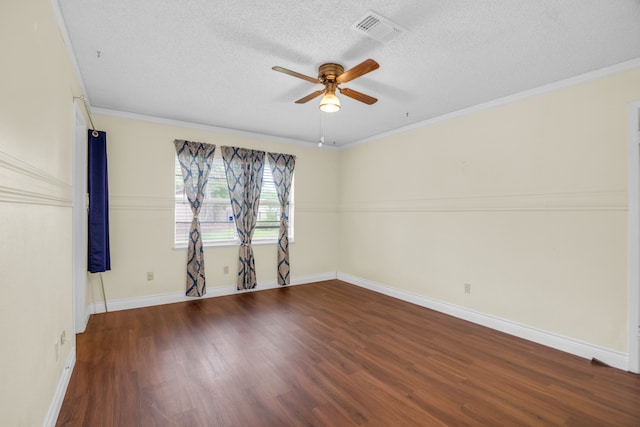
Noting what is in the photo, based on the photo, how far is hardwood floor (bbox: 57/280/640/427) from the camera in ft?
6.50

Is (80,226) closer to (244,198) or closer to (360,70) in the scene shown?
(244,198)

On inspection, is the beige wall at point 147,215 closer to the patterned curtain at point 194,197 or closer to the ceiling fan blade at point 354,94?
the patterned curtain at point 194,197

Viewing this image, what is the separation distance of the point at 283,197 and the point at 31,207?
3843 mm

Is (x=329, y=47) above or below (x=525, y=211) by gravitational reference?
above

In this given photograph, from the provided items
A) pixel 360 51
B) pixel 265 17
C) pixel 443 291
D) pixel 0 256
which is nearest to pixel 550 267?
pixel 443 291

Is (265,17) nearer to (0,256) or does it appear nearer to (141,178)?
(0,256)

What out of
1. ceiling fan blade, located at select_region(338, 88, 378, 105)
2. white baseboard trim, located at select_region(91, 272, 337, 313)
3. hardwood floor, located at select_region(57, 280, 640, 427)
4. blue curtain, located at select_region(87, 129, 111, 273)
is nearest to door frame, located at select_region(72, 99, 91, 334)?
blue curtain, located at select_region(87, 129, 111, 273)

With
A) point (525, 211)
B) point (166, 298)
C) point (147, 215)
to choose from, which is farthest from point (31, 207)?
point (525, 211)

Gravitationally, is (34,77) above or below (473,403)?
above

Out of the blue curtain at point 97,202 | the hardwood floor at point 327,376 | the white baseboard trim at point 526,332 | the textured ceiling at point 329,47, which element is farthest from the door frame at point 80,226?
the white baseboard trim at point 526,332

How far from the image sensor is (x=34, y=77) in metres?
1.54

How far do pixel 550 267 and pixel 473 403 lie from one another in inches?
68.9

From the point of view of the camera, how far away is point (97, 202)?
362 cm

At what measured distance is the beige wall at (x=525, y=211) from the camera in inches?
106
